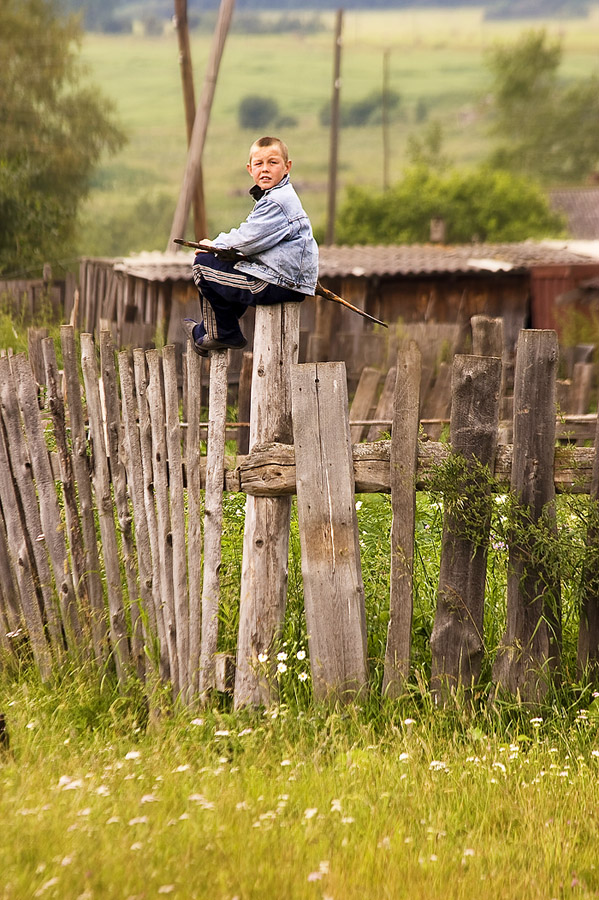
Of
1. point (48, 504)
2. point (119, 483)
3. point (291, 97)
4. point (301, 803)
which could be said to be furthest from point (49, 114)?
point (291, 97)

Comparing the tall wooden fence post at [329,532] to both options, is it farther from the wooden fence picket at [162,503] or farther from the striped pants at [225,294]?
the wooden fence picket at [162,503]

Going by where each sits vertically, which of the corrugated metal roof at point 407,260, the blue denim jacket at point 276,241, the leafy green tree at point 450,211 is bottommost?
the blue denim jacket at point 276,241

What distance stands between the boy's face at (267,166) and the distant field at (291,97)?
226 ft

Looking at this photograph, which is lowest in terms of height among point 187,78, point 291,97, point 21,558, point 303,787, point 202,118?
point 303,787

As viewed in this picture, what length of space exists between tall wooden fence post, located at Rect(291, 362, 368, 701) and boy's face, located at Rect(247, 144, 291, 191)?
2.56 feet

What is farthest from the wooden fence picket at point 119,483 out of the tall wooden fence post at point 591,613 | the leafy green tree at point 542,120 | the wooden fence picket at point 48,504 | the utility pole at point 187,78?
the leafy green tree at point 542,120

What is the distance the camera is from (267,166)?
3711mm

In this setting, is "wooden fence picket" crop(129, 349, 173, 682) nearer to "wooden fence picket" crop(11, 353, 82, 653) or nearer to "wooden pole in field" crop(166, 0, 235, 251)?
"wooden fence picket" crop(11, 353, 82, 653)

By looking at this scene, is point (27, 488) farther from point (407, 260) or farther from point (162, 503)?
point (407, 260)

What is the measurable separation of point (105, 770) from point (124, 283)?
648 inches

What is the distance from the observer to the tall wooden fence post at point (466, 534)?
3.49 meters

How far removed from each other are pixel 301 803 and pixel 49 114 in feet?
114

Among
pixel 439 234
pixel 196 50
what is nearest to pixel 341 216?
pixel 439 234

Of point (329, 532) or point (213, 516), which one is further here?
point (213, 516)
